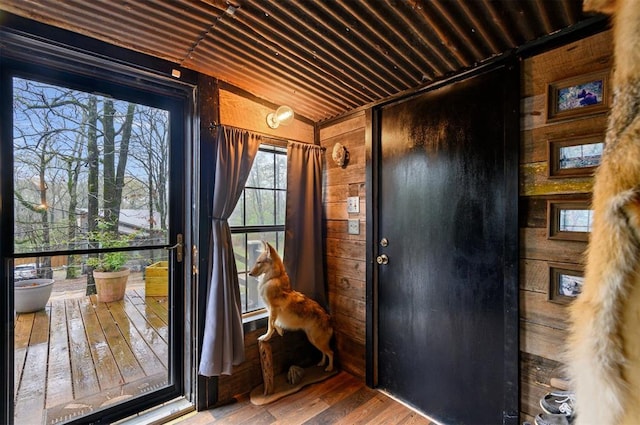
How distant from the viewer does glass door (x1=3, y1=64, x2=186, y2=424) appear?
56.9 inches

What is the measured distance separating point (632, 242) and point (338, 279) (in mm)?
2028

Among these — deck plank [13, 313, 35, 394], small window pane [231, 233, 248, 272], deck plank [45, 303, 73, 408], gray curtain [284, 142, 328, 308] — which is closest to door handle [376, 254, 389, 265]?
gray curtain [284, 142, 328, 308]

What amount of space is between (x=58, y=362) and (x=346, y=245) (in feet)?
6.31

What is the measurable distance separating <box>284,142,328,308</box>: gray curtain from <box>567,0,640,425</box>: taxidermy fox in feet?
6.22

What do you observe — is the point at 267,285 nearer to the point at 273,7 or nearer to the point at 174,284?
the point at 174,284

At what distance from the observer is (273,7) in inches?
48.4

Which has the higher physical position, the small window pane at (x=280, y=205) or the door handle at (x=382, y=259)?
the small window pane at (x=280, y=205)

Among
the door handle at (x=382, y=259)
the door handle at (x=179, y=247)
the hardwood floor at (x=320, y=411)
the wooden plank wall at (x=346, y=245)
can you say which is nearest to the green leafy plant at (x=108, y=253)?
the door handle at (x=179, y=247)

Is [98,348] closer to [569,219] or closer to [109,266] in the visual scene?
[109,266]

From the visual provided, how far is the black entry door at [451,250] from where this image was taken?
1.46 metres

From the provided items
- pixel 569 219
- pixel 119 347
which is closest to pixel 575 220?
pixel 569 219

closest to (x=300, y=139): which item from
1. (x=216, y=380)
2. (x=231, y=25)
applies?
(x=231, y=25)

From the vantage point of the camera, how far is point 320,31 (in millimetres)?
1354

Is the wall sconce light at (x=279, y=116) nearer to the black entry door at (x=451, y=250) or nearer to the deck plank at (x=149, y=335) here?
the black entry door at (x=451, y=250)
